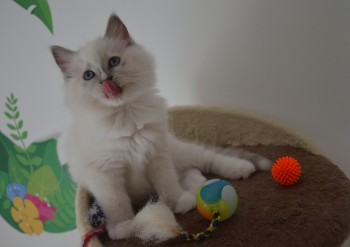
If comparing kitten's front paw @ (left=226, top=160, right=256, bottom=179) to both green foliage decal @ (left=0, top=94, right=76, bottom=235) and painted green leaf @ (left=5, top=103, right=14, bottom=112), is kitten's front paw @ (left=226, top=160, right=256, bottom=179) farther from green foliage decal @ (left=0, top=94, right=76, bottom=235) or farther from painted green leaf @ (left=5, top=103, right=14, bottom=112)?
painted green leaf @ (left=5, top=103, right=14, bottom=112)

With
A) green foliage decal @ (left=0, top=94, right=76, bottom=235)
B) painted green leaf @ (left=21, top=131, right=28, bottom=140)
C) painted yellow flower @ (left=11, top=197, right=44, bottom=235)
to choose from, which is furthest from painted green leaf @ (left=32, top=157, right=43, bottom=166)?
painted yellow flower @ (left=11, top=197, right=44, bottom=235)

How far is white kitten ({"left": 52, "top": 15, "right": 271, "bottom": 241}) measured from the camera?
96cm

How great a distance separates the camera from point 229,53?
142cm

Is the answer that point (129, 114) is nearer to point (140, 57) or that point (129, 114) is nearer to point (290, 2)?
point (140, 57)

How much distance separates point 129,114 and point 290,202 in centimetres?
58

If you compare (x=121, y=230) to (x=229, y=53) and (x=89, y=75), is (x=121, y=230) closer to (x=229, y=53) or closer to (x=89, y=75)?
(x=89, y=75)

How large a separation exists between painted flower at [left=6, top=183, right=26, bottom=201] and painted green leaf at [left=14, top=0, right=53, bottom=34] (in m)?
1.06

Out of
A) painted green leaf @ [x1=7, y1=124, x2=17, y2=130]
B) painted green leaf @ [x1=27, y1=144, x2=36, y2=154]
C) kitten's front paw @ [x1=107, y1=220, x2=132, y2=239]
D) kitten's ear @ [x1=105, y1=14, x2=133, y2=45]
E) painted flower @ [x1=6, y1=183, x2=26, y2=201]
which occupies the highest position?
kitten's ear @ [x1=105, y1=14, x2=133, y2=45]

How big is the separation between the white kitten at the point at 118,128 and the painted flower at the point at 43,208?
105 centimetres

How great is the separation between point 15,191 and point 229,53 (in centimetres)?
167

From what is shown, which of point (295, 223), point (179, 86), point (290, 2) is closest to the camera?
point (295, 223)

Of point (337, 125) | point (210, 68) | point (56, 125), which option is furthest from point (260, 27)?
point (56, 125)

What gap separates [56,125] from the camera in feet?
6.20

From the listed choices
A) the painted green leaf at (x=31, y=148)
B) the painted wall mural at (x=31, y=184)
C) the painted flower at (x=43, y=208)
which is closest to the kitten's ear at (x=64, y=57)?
the painted wall mural at (x=31, y=184)
